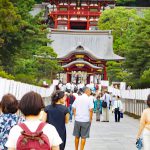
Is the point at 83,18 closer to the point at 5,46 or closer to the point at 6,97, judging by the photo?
the point at 5,46

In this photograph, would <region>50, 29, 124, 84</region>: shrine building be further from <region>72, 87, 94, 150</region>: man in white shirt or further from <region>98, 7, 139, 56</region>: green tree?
<region>72, 87, 94, 150</region>: man in white shirt

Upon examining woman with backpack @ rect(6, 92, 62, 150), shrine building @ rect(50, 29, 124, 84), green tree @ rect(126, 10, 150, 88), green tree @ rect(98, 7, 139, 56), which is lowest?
woman with backpack @ rect(6, 92, 62, 150)

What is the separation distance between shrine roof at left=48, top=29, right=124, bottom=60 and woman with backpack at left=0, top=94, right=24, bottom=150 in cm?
5800

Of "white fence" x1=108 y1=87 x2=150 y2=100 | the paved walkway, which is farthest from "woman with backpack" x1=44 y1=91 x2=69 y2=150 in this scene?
"white fence" x1=108 y1=87 x2=150 y2=100

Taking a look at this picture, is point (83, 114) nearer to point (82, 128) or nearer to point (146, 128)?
point (82, 128)

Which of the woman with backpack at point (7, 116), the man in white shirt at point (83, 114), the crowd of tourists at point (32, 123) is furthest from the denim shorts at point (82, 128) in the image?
the woman with backpack at point (7, 116)

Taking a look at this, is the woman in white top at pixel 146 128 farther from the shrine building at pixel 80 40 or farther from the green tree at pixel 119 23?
the shrine building at pixel 80 40

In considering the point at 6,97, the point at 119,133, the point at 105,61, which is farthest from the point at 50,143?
the point at 105,61

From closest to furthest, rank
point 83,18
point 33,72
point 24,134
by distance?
1. point 24,134
2. point 33,72
3. point 83,18

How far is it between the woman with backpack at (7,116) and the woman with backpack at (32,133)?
92 centimetres

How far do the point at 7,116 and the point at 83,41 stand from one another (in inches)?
2480

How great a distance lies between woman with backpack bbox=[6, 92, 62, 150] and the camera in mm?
4957

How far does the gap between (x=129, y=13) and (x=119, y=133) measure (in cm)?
4610

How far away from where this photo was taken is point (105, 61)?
6331 cm
